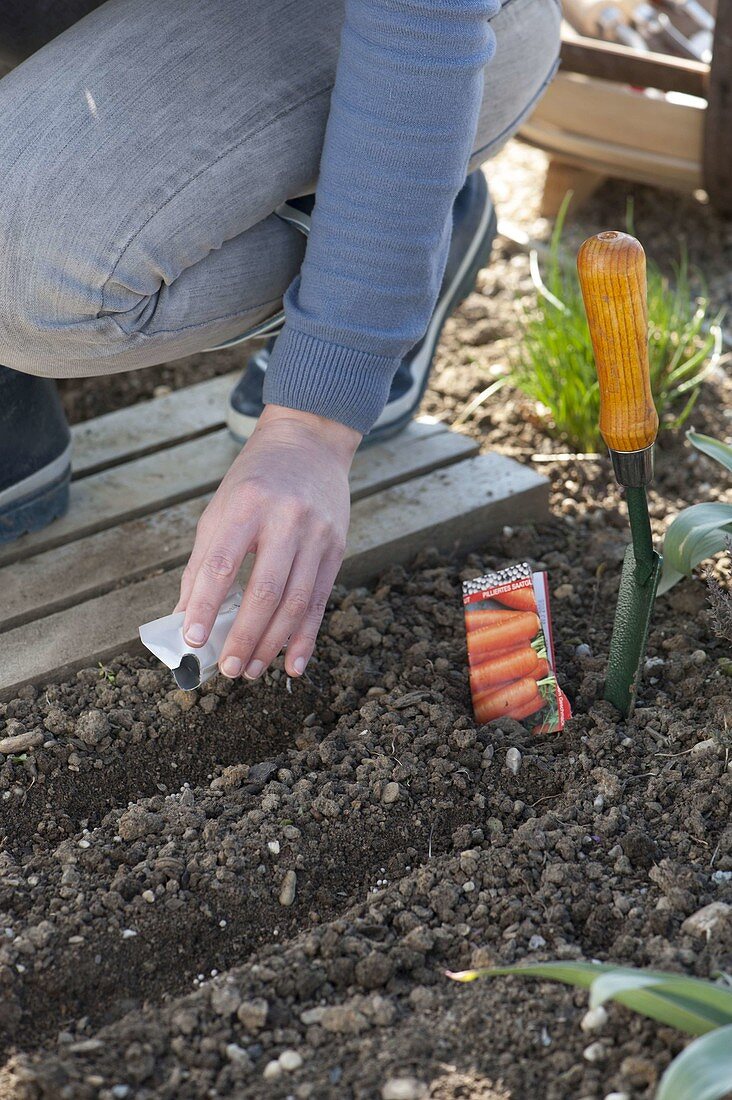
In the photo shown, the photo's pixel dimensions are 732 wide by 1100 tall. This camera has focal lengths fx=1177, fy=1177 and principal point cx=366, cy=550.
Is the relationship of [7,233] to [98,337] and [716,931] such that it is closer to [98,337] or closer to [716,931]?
[98,337]

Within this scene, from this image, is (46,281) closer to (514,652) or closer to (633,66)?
(514,652)

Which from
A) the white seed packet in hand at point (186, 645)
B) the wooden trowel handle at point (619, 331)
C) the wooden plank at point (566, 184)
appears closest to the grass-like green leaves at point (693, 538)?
the wooden trowel handle at point (619, 331)

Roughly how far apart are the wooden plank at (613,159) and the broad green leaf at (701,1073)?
223 centimetres

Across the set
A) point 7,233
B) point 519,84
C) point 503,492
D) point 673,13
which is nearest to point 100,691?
point 7,233

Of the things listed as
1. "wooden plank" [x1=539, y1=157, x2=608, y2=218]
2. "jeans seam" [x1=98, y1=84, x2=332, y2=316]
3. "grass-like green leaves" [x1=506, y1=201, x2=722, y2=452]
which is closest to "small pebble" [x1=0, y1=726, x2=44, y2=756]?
"jeans seam" [x1=98, y1=84, x2=332, y2=316]

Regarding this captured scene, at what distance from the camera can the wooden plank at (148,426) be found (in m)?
1.90

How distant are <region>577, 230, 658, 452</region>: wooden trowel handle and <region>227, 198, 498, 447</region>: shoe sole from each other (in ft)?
2.41

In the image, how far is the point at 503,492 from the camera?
182cm

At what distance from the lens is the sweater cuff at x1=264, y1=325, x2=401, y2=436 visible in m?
1.26

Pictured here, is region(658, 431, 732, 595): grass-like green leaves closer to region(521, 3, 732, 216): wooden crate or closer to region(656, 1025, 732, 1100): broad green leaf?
region(656, 1025, 732, 1100): broad green leaf

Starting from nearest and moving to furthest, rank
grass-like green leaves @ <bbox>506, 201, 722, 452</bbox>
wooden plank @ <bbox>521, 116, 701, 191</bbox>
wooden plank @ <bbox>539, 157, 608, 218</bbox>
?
1. grass-like green leaves @ <bbox>506, 201, 722, 452</bbox>
2. wooden plank @ <bbox>521, 116, 701, 191</bbox>
3. wooden plank @ <bbox>539, 157, 608, 218</bbox>

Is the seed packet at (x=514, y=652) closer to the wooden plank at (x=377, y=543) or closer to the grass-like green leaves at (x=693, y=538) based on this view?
the grass-like green leaves at (x=693, y=538)

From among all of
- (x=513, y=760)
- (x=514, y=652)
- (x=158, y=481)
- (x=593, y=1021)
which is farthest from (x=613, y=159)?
(x=593, y=1021)

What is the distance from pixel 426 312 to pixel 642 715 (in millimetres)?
531
